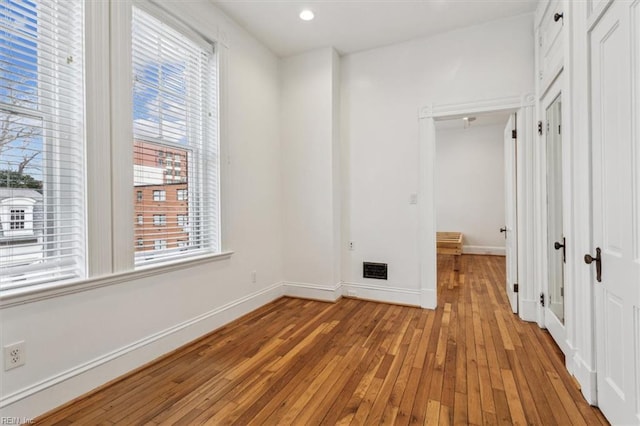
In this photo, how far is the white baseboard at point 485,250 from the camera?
7.17 m

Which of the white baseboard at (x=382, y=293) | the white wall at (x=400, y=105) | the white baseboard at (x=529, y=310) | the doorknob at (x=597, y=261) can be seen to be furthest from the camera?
the white baseboard at (x=382, y=293)

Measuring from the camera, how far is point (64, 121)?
192 centimetres

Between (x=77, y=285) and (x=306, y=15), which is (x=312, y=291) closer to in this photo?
(x=77, y=285)

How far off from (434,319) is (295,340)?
4.97 feet

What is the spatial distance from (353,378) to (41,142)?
250 cm

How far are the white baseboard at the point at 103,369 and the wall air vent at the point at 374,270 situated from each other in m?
1.70

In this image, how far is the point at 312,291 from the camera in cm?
392

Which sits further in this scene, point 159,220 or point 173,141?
point 173,141

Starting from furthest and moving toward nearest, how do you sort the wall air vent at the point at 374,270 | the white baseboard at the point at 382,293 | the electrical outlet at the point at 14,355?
the wall air vent at the point at 374,270 < the white baseboard at the point at 382,293 < the electrical outlet at the point at 14,355

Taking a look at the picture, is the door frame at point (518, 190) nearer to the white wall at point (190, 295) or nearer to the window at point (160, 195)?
the white wall at point (190, 295)

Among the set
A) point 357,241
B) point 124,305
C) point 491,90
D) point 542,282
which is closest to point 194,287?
point 124,305

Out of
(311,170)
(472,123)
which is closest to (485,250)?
(472,123)

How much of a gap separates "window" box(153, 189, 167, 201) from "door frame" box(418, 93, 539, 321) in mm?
2673

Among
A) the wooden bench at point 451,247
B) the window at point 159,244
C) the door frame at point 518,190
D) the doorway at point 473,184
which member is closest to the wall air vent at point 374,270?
the door frame at point 518,190
